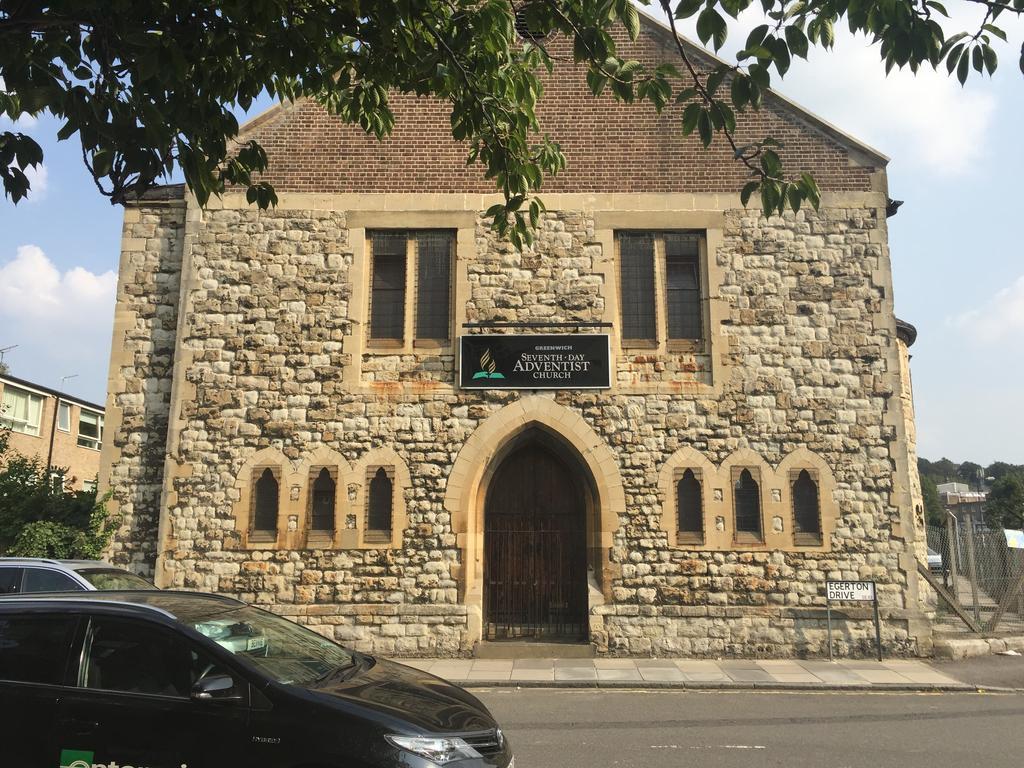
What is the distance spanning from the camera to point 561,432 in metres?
12.0

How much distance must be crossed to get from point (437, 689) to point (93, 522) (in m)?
9.30

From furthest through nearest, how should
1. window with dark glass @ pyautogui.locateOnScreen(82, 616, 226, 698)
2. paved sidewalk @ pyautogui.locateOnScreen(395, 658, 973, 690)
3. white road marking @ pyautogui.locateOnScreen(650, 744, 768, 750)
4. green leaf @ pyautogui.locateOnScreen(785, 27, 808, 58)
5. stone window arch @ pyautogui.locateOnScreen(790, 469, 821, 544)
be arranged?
stone window arch @ pyautogui.locateOnScreen(790, 469, 821, 544), paved sidewalk @ pyautogui.locateOnScreen(395, 658, 973, 690), white road marking @ pyautogui.locateOnScreen(650, 744, 768, 750), green leaf @ pyautogui.locateOnScreen(785, 27, 808, 58), window with dark glass @ pyautogui.locateOnScreen(82, 616, 226, 698)

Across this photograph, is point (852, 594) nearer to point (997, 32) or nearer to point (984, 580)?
point (984, 580)

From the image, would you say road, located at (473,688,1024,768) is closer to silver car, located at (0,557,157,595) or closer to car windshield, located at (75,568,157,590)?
car windshield, located at (75,568,157,590)

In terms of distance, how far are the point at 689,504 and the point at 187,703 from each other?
9.20m

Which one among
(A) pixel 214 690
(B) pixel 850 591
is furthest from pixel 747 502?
(A) pixel 214 690

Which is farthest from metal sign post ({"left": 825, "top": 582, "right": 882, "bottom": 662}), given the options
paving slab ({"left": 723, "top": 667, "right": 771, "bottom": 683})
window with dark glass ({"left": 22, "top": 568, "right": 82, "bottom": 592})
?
window with dark glass ({"left": 22, "top": 568, "right": 82, "bottom": 592})

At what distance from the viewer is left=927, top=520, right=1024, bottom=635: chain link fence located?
41.5ft

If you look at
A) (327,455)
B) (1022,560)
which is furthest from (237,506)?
(1022,560)

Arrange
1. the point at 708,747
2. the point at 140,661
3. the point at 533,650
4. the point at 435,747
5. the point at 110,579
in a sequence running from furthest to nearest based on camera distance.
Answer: the point at 533,650 < the point at 110,579 < the point at 708,747 < the point at 140,661 < the point at 435,747

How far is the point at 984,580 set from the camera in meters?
13.6

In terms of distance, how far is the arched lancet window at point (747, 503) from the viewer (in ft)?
39.3

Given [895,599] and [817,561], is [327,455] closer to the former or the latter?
[817,561]

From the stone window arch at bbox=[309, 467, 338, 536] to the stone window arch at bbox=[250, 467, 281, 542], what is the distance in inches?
21.2
